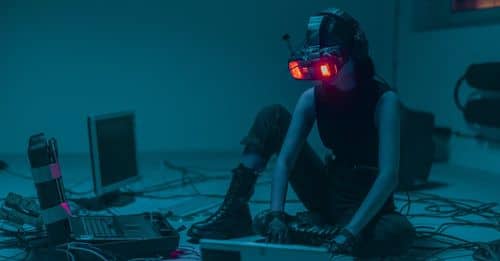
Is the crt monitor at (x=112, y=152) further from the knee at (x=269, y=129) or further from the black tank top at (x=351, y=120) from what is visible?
the black tank top at (x=351, y=120)

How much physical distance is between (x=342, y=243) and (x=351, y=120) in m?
0.47

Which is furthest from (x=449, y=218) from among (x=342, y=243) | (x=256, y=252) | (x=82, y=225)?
(x=82, y=225)

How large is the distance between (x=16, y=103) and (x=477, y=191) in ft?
11.3

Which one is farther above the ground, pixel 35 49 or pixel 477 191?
pixel 35 49

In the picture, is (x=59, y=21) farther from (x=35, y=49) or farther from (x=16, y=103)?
(x=16, y=103)

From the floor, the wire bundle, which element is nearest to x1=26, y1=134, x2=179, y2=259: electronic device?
the floor

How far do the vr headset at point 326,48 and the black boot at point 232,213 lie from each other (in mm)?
596

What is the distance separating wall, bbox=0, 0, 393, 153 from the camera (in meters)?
4.51

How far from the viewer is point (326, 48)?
1854mm

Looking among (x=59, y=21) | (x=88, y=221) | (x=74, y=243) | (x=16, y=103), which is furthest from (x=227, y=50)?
(x=74, y=243)

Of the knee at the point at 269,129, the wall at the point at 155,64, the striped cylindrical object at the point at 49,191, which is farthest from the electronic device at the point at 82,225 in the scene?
the wall at the point at 155,64

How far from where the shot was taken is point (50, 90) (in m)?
4.57

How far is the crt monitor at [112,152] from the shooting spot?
2.88 meters

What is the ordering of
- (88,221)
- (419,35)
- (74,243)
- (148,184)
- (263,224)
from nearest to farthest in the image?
(74,243), (263,224), (88,221), (148,184), (419,35)
